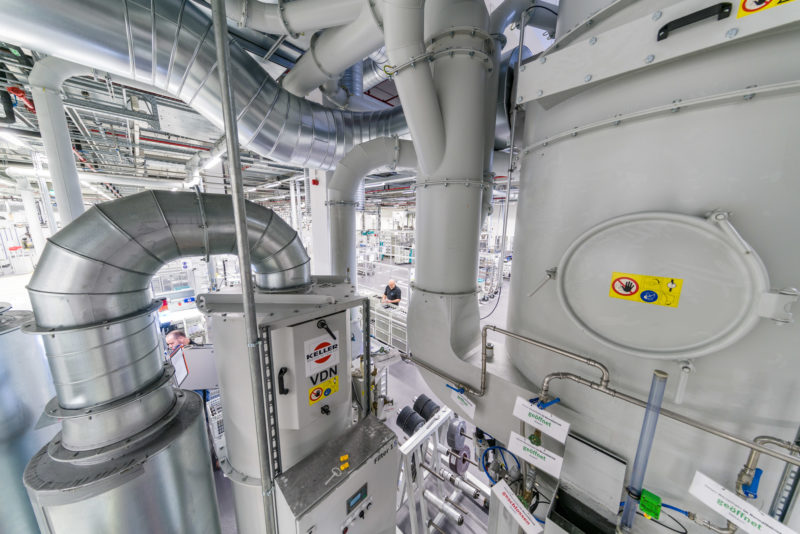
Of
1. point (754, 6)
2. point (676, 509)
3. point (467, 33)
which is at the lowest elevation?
point (676, 509)

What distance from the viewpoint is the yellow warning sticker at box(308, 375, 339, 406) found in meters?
1.37

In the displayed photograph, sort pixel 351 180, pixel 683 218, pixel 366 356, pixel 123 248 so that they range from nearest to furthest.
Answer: pixel 683 218 → pixel 123 248 → pixel 366 356 → pixel 351 180

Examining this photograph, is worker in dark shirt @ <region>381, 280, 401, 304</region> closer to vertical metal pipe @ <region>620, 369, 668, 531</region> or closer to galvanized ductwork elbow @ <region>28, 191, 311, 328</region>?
galvanized ductwork elbow @ <region>28, 191, 311, 328</region>

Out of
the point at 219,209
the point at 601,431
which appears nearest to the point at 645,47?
the point at 601,431

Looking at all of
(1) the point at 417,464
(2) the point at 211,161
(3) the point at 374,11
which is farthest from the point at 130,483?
(2) the point at 211,161

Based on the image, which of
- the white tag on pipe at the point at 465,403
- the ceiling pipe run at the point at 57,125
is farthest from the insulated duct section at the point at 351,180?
the ceiling pipe run at the point at 57,125

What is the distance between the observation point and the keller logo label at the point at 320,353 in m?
1.32

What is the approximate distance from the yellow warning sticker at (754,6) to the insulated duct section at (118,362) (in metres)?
1.82

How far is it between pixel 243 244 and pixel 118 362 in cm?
85

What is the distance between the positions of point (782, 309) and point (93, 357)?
95.1 inches

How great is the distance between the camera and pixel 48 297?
40.0 inches

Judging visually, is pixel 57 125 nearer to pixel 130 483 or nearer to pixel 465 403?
pixel 130 483

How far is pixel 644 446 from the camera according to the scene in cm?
100

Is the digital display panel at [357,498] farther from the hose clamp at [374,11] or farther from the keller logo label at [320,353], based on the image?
the hose clamp at [374,11]
